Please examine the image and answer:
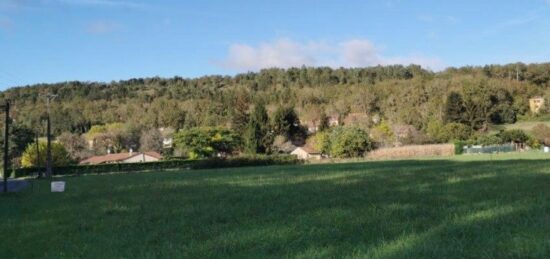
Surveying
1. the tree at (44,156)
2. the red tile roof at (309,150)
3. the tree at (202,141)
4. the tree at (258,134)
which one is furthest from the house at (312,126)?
the tree at (44,156)

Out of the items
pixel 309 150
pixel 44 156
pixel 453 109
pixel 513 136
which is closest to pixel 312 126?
pixel 309 150

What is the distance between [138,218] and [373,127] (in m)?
119

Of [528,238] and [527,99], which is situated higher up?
[527,99]

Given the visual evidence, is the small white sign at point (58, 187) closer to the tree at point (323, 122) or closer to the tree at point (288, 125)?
the tree at point (288, 125)

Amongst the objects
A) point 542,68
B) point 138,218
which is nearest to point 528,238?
point 138,218

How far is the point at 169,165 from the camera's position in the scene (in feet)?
267

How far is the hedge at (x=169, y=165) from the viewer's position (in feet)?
240

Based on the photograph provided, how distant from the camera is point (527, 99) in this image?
13750cm

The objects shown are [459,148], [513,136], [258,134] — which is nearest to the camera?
[459,148]

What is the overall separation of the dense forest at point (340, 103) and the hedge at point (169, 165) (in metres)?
30.8

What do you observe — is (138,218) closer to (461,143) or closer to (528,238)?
(528,238)

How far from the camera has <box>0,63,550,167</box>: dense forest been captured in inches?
4774

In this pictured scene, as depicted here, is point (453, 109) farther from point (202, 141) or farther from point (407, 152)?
point (202, 141)

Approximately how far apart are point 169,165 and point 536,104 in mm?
98290
